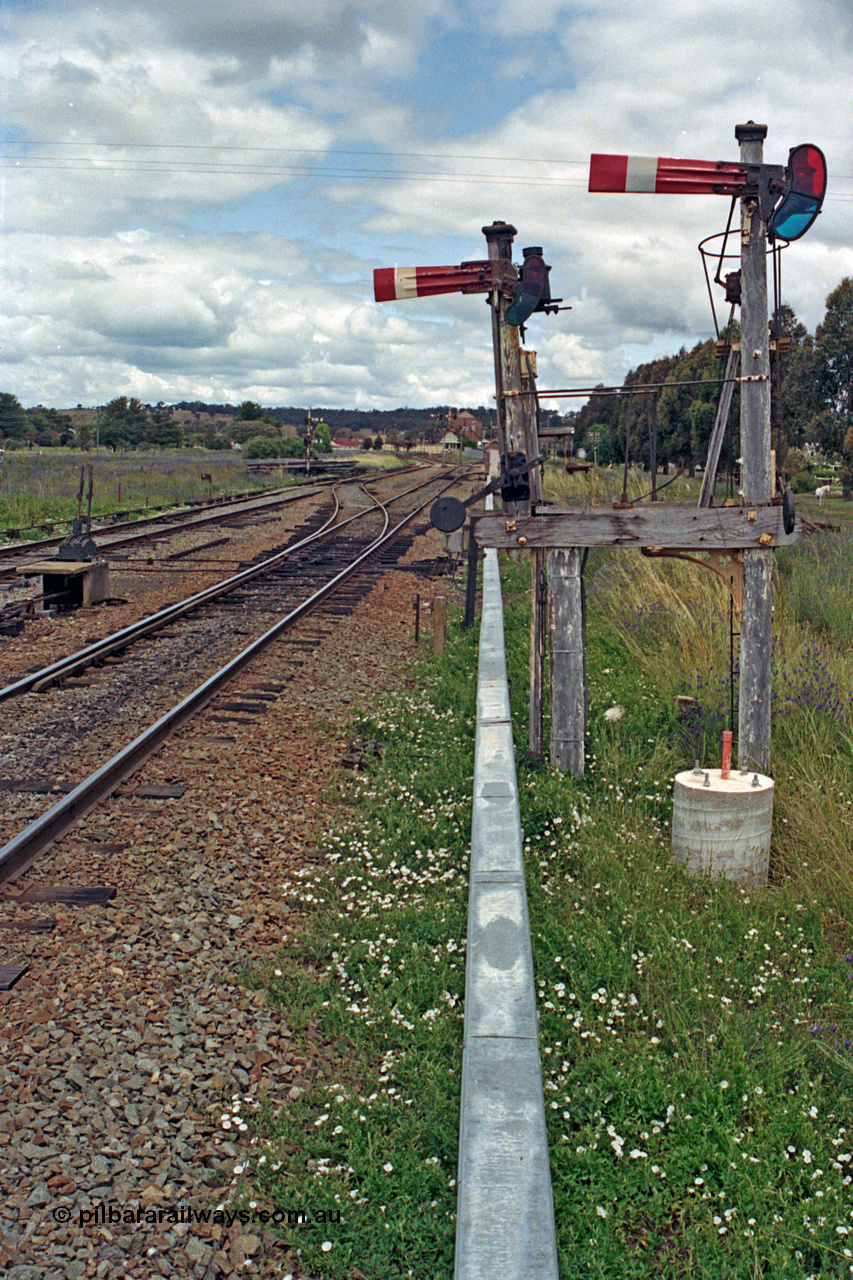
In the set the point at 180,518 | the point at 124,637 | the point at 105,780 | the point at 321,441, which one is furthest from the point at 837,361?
the point at 321,441

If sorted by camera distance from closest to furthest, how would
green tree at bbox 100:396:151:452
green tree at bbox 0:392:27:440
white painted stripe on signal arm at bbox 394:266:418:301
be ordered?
white painted stripe on signal arm at bbox 394:266:418:301, green tree at bbox 0:392:27:440, green tree at bbox 100:396:151:452

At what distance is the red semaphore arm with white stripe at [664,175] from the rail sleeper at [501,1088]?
332cm

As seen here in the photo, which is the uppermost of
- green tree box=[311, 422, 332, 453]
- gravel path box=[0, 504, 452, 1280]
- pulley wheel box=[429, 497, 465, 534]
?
green tree box=[311, 422, 332, 453]

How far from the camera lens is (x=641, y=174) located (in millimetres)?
5285

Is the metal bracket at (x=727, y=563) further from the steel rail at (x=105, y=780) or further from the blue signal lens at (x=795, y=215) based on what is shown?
the steel rail at (x=105, y=780)

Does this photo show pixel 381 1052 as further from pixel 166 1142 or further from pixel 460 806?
pixel 460 806

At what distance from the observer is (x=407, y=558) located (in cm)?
1861

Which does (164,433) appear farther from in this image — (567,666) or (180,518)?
(567,666)

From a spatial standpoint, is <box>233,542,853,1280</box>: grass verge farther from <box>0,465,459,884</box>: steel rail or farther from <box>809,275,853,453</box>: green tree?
<box>809,275,853,453</box>: green tree

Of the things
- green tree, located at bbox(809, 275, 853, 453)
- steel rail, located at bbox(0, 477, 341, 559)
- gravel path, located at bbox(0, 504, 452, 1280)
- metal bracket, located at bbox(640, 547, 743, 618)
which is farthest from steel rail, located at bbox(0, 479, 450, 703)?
green tree, located at bbox(809, 275, 853, 453)

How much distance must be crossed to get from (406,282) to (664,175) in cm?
157

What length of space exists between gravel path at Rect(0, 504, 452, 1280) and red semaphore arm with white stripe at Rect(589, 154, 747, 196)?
3872 mm

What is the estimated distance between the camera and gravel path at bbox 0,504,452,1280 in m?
2.78

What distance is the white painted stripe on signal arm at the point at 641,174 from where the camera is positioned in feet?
17.3
